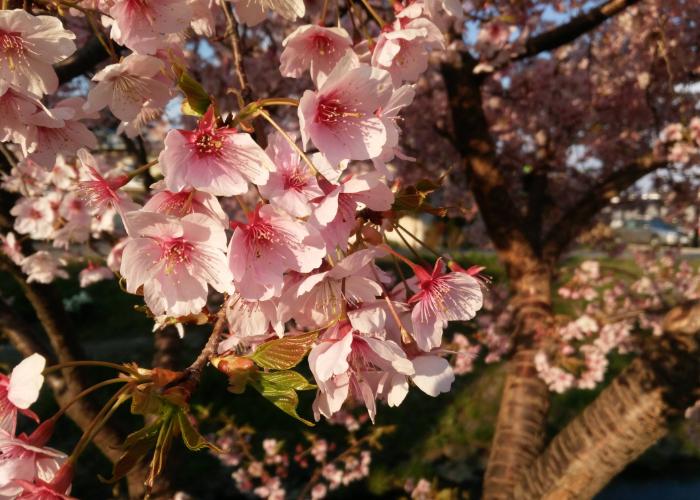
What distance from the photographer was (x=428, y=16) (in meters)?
1.22

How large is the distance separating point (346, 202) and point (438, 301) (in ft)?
0.84

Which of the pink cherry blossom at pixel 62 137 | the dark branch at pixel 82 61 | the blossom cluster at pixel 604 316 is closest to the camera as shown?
the pink cherry blossom at pixel 62 137

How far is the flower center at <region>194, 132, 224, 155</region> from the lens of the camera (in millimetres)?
892

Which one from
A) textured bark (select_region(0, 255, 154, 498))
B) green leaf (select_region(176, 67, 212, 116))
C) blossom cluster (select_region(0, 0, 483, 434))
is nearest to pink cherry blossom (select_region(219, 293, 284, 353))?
blossom cluster (select_region(0, 0, 483, 434))

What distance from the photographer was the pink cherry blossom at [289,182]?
2.81ft

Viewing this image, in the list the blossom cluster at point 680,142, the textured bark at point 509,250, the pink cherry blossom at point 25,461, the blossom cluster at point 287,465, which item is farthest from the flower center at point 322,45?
the blossom cluster at point 680,142

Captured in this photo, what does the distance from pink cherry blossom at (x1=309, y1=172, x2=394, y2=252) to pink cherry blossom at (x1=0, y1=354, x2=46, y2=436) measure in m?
0.50

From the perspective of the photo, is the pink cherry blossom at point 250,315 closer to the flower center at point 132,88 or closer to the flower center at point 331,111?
the flower center at point 331,111

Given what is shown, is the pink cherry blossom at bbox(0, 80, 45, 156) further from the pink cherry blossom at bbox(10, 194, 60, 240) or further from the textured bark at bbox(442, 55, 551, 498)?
the textured bark at bbox(442, 55, 551, 498)

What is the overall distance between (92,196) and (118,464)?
0.51m

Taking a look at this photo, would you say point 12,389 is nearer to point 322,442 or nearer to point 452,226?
point 322,442

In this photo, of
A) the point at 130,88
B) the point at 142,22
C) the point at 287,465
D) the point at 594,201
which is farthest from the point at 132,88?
the point at 287,465

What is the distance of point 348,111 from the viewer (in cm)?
94

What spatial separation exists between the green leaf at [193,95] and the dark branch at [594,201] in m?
3.82
